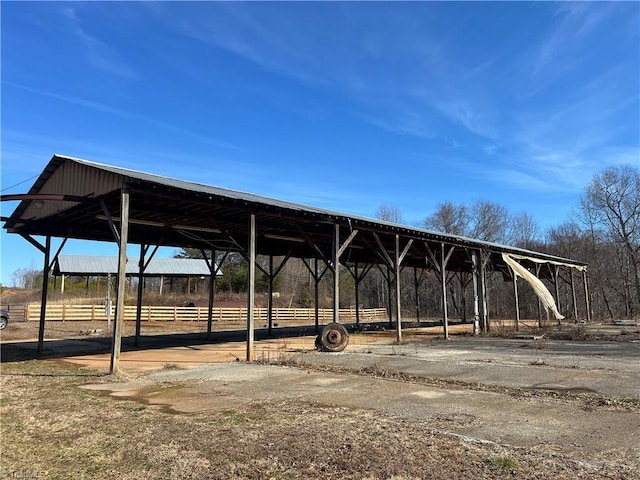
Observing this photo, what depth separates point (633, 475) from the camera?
365cm

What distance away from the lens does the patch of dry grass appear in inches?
150

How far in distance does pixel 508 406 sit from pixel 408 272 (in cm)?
5336

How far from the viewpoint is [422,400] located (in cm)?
670

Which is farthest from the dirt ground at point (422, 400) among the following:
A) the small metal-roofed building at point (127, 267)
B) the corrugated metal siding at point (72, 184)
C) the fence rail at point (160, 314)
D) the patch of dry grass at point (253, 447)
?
the small metal-roofed building at point (127, 267)

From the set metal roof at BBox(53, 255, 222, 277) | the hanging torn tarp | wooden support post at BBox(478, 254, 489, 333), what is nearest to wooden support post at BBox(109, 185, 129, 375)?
wooden support post at BBox(478, 254, 489, 333)

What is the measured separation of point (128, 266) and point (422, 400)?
120ft

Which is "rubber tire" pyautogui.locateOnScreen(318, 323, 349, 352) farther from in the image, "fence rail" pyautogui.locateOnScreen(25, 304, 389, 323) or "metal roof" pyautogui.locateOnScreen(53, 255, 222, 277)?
"metal roof" pyautogui.locateOnScreen(53, 255, 222, 277)

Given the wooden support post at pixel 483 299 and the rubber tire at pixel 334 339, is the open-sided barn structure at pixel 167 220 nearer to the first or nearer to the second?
the wooden support post at pixel 483 299

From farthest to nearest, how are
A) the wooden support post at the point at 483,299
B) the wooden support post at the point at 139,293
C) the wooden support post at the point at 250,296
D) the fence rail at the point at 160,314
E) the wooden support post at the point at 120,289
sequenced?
1. the fence rail at the point at 160,314
2. the wooden support post at the point at 483,299
3. the wooden support post at the point at 139,293
4. the wooden support post at the point at 250,296
5. the wooden support post at the point at 120,289

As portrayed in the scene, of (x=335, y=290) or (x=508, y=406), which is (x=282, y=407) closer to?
(x=508, y=406)

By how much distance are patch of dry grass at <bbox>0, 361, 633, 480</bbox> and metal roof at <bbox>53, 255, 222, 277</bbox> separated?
33.3 m

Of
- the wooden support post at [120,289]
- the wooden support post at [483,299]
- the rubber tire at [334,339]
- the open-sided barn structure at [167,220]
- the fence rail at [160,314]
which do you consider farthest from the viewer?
the fence rail at [160,314]

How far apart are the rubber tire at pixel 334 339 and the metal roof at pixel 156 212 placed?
Answer: 9.43 ft

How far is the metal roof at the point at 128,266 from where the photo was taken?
125ft
